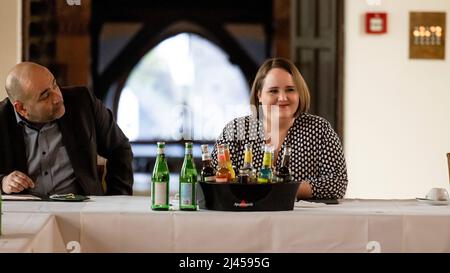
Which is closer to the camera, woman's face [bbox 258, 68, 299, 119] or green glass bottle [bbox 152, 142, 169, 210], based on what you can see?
green glass bottle [bbox 152, 142, 169, 210]

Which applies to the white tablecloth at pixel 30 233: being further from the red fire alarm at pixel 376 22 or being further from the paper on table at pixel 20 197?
the red fire alarm at pixel 376 22

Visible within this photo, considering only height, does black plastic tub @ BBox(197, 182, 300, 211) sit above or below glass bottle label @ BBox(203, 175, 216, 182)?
below

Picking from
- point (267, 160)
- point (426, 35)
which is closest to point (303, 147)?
point (267, 160)

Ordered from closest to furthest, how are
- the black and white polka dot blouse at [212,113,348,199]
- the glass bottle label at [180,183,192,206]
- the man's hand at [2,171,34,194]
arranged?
the glass bottle label at [180,183,192,206] < the man's hand at [2,171,34,194] < the black and white polka dot blouse at [212,113,348,199]


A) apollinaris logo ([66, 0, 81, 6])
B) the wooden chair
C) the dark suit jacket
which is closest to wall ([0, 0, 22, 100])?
apollinaris logo ([66, 0, 81, 6])

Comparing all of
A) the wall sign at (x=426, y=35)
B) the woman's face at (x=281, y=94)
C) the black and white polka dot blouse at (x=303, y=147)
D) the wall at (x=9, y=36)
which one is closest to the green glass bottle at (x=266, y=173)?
the black and white polka dot blouse at (x=303, y=147)

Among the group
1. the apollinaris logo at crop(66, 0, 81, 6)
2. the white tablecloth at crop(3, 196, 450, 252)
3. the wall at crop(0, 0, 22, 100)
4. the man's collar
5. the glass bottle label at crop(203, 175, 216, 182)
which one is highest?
the apollinaris logo at crop(66, 0, 81, 6)

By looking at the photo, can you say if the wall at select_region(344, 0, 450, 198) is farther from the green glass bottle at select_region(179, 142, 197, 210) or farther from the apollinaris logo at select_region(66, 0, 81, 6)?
the green glass bottle at select_region(179, 142, 197, 210)

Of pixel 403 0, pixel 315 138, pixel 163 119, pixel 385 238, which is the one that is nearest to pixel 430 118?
pixel 403 0

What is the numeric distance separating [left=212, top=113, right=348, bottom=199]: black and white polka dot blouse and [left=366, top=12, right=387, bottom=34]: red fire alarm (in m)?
2.10

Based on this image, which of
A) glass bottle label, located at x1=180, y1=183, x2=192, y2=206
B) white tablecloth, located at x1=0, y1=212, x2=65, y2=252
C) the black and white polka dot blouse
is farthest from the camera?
the black and white polka dot blouse

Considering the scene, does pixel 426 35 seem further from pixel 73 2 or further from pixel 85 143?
pixel 85 143

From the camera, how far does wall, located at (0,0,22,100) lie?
496 centimetres

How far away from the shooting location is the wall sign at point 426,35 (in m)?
5.02
